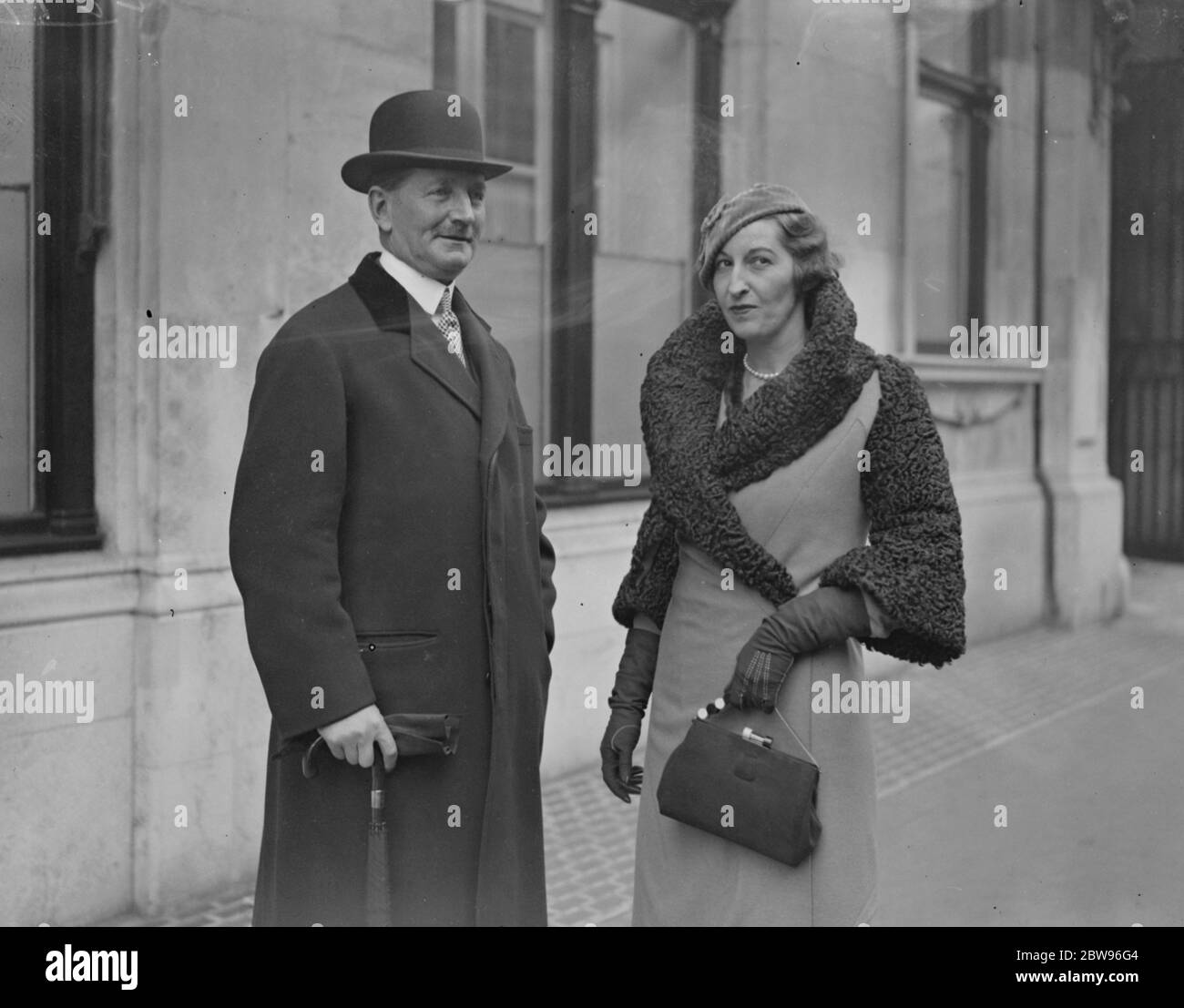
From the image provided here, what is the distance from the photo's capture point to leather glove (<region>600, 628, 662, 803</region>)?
2775 mm

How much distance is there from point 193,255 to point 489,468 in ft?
5.69

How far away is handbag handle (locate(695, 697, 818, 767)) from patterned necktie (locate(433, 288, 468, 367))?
0.93 meters

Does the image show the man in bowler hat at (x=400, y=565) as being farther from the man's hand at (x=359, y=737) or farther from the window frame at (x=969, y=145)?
the window frame at (x=969, y=145)

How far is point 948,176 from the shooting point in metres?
8.00

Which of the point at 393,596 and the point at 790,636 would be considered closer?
the point at 790,636

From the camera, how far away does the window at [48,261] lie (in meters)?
3.86

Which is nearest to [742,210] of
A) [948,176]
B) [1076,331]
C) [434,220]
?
[434,220]

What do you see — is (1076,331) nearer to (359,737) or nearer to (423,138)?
(423,138)

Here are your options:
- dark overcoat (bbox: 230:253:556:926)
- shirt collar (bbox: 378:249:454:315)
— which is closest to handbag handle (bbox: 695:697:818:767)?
dark overcoat (bbox: 230:253:556:926)

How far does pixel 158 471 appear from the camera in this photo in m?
4.12

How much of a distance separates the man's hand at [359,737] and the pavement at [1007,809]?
5.28 feet

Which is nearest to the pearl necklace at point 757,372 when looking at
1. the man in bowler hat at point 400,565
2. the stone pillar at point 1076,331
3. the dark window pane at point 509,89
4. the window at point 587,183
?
the man in bowler hat at point 400,565

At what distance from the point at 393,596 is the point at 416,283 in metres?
0.69
